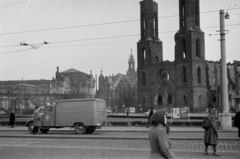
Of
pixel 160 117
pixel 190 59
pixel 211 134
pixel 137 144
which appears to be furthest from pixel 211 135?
pixel 190 59

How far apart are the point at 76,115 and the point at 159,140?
1784 cm

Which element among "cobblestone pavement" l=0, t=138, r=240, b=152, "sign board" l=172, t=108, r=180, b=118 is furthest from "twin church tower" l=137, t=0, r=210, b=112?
"cobblestone pavement" l=0, t=138, r=240, b=152

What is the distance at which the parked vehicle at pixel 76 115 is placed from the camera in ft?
72.4

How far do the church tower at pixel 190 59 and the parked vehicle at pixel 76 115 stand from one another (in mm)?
44268

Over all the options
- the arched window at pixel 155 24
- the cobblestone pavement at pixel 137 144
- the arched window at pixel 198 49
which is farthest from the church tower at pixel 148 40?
the cobblestone pavement at pixel 137 144

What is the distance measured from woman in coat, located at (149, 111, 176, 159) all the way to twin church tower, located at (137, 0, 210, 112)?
5947cm

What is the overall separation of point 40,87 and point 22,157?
466 feet

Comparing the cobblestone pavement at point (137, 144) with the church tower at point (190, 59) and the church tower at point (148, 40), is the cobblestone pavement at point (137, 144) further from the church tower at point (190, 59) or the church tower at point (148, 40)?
the church tower at point (148, 40)

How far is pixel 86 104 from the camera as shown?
2231cm

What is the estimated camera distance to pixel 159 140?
4.89 metres

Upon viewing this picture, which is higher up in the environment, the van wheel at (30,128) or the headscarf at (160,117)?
the headscarf at (160,117)

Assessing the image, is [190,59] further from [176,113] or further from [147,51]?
[176,113]

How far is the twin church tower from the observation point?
65.8 metres

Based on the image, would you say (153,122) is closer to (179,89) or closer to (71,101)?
(71,101)
